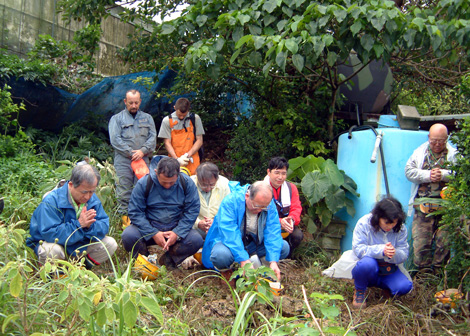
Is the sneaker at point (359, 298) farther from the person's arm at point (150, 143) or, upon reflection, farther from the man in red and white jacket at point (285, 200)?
the person's arm at point (150, 143)

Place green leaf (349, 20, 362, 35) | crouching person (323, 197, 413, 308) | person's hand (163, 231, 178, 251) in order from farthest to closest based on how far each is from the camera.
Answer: green leaf (349, 20, 362, 35) → person's hand (163, 231, 178, 251) → crouching person (323, 197, 413, 308)

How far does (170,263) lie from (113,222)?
90 cm

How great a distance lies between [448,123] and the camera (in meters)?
5.71

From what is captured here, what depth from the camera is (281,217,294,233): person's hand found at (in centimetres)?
506

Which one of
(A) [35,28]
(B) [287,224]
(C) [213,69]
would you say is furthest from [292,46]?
(A) [35,28]

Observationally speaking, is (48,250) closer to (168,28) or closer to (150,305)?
(150,305)

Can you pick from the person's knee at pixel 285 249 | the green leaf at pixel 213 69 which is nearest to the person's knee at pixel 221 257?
the person's knee at pixel 285 249

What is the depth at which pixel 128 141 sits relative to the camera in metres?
5.94

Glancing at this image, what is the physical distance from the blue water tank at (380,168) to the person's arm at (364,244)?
109 centimetres

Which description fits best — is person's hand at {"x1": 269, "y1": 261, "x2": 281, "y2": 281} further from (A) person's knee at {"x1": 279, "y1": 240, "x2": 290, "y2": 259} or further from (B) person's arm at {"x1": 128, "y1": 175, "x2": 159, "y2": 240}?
(B) person's arm at {"x1": 128, "y1": 175, "x2": 159, "y2": 240}

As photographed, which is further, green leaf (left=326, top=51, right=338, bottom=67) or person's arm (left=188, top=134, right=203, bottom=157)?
person's arm (left=188, top=134, right=203, bottom=157)

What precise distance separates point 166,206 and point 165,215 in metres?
0.08

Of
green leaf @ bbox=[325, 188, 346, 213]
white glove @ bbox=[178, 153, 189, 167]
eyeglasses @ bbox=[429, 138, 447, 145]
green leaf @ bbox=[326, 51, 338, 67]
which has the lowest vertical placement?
green leaf @ bbox=[325, 188, 346, 213]

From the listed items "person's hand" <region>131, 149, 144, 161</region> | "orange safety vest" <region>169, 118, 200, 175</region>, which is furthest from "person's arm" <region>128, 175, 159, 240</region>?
"orange safety vest" <region>169, 118, 200, 175</region>
